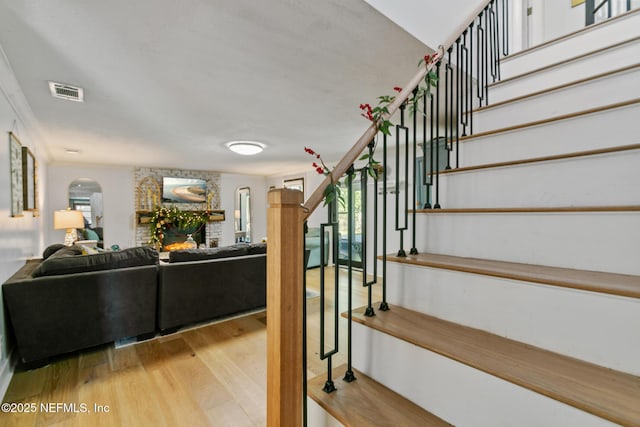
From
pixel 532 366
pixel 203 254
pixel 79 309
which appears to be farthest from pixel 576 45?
pixel 79 309

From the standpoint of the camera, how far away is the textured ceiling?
156cm

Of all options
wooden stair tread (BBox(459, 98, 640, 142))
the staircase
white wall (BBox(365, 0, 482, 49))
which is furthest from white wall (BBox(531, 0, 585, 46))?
wooden stair tread (BBox(459, 98, 640, 142))

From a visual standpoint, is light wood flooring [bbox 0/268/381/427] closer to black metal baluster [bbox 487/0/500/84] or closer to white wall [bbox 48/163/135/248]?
black metal baluster [bbox 487/0/500/84]

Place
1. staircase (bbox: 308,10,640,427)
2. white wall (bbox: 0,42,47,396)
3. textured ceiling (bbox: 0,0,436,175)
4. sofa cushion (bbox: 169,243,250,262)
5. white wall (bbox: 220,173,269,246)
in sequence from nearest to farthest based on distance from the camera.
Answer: staircase (bbox: 308,10,640,427), textured ceiling (bbox: 0,0,436,175), white wall (bbox: 0,42,47,396), sofa cushion (bbox: 169,243,250,262), white wall (bbox: 220,173,269,246)

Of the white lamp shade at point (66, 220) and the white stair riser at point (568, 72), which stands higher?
the white stair riser at point (568, 72)

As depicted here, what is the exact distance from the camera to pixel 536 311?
3.28 ft

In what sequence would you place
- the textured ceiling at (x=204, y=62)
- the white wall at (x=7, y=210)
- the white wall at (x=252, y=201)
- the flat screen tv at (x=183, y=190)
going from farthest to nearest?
the white wall at (x=252, y=201) < the flat screen tv at (x=183, y=190) < the white wall at (x=7, y=210) < the textured ceiling at (x=204, y=62)

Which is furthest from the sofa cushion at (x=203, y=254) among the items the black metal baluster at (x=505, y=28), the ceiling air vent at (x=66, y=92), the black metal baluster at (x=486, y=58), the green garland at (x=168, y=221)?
the green garland at (x=168, y=221)

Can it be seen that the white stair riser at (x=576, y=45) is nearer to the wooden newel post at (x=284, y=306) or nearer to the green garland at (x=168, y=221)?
the wooden newel post at (x=284, y=306)

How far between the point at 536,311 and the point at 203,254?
111 inches

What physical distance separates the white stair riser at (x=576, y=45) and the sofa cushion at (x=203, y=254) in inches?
130

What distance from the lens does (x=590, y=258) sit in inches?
43.2

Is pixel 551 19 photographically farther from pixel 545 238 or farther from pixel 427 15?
pixel 545 238

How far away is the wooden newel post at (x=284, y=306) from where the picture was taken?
964 millimetres
